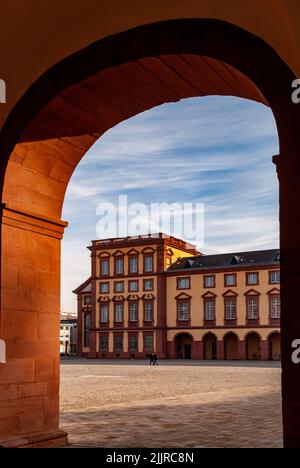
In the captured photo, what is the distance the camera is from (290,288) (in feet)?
14.6

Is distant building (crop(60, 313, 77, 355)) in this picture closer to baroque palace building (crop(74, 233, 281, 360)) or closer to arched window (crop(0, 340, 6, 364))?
baroque palace building (crop(74, 233, 281, 360))

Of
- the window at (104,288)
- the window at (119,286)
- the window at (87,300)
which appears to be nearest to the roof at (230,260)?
the window at (119,286)

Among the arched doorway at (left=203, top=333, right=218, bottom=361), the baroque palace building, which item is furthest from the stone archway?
the arched doorway at (left=203, top=333, right=218, bottom=361)

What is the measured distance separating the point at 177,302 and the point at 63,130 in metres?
62.3

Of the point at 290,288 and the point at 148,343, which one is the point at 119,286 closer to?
the point at 148,343

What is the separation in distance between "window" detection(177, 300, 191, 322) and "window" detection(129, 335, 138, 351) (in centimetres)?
591

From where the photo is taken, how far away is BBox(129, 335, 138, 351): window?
70.5 m

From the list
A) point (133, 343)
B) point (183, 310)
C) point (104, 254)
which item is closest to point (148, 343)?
point (133, 343)

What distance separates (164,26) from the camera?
5477 millimetres

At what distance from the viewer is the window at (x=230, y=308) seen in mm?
65188

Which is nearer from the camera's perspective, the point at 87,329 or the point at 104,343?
the point at 104,343

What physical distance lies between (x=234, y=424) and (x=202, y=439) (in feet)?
6.95

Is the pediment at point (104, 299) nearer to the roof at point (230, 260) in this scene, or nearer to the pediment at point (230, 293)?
the roof at point (230, 260)
